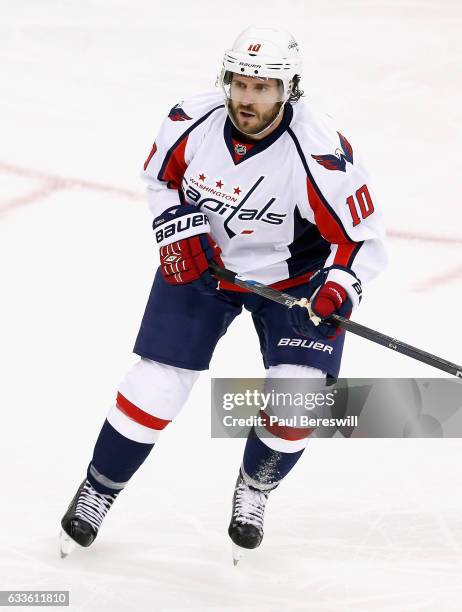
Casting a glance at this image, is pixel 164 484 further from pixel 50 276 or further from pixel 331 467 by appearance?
pixel 50 276

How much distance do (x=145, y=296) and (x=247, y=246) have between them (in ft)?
4.15

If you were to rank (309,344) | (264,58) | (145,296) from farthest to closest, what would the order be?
(145,296), (309,344), (264,58)

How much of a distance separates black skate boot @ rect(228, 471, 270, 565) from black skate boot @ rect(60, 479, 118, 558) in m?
0.31

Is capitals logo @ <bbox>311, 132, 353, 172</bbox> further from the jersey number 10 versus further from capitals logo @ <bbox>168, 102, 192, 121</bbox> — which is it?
capitals logo @ <bbox>168, 102, 192, 121</bbox>

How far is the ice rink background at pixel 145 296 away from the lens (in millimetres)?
2869

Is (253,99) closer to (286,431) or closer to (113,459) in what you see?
(286,431)

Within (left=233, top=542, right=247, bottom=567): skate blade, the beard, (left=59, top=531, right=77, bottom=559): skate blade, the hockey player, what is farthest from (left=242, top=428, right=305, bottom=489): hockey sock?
the beard

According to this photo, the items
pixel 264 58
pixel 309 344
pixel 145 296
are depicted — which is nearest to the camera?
pixel 264 58

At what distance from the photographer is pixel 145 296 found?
4160mm

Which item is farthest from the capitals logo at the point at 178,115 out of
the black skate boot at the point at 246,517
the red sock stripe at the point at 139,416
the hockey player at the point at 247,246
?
the black skate boot at the point at 246,517

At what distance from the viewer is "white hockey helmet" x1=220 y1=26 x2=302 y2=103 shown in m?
2.71

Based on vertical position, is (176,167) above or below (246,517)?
above

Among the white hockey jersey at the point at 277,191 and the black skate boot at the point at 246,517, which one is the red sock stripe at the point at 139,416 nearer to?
the black skate boot at the point at 246,517

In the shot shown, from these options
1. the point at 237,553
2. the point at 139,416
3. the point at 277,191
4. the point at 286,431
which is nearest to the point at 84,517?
the point at 139,416
